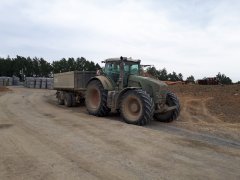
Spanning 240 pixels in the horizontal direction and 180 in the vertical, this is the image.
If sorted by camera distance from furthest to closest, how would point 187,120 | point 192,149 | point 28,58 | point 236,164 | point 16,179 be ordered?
point 28,58
point 187,120
point 192,149
point 236,164
point 16,179

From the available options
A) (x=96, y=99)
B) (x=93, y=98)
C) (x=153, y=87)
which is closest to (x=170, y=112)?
(x=153, y=87)

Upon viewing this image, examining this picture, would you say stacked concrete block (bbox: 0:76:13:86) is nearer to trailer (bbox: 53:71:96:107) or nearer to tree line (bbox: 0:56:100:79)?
tree line (bbox: 0:56:100:79)

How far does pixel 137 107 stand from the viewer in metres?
14.3

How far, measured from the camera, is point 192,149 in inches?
381

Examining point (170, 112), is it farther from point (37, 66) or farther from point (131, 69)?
point (37, 66)

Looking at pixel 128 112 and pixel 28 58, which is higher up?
pixel 28 58

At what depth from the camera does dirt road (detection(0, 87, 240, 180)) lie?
24.0 feet

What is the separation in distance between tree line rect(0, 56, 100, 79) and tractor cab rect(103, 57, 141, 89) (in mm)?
69816

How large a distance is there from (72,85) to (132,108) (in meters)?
5.71

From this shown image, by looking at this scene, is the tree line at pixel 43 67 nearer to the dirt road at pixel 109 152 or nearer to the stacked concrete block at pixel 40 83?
the stacked concrete block at pixel 40 83

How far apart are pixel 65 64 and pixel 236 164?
296 ft

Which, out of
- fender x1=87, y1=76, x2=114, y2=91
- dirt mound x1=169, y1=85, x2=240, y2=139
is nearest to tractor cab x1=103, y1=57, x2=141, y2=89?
fender x1=87, y1=76, x2=114, y2=91

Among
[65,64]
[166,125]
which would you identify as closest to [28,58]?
[65,64]

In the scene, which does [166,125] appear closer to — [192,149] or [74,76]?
[192,149]
